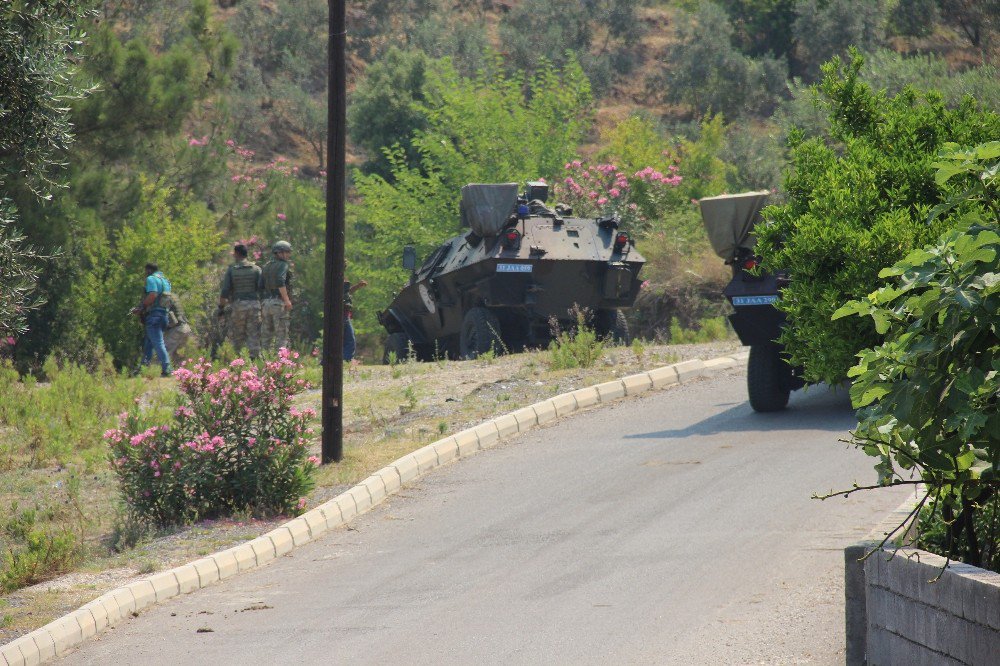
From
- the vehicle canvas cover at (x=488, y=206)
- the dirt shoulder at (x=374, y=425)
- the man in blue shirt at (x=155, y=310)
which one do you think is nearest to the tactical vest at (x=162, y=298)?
the man in blue shirt at (x=155, y=310)

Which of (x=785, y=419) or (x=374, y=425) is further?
(x=374, y=425)

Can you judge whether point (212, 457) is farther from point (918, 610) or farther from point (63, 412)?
point (918, 610)

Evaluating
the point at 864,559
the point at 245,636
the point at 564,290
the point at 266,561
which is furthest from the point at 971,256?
the point at 564,290

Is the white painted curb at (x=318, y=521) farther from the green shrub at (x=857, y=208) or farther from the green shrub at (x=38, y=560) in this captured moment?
the green shrub at (x=857, y=208)

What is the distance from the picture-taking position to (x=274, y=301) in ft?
66.6

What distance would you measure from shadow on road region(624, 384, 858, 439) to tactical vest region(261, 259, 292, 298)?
26.1ft

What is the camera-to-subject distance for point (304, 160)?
5038 centimetres

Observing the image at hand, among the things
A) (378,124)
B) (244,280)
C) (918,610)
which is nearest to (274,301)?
(244,280)

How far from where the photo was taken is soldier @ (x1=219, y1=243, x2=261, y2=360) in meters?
20.3

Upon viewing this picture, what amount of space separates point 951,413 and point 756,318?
8.19 meters

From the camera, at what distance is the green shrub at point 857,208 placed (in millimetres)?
7613

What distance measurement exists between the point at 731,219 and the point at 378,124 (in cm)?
2990

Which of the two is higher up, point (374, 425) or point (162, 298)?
point (162, 298)

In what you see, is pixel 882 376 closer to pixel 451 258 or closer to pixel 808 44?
pixel 451 258
